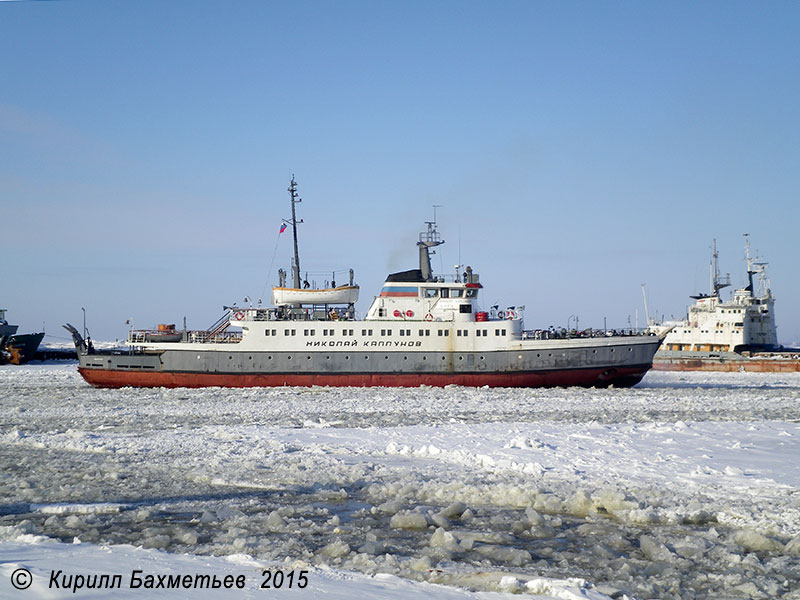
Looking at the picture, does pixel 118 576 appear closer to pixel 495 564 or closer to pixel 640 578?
pixel 495 564

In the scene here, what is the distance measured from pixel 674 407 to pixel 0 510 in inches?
815

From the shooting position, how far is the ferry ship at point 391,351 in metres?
30.2

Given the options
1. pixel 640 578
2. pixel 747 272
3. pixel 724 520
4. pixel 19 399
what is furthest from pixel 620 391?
pixel 747 272

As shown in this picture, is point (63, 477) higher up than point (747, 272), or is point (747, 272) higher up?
point (747, 272)

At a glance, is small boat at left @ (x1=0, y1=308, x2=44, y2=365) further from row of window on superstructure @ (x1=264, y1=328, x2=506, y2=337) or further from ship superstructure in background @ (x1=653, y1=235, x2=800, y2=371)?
ship superstructure in background @ (x1=653, y1=235, x2=800, y2=371)

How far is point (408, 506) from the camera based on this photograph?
31.6 feet

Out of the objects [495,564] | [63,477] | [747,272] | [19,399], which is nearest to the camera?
[495,564]

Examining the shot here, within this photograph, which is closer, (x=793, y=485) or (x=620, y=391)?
(x=793, y=485)

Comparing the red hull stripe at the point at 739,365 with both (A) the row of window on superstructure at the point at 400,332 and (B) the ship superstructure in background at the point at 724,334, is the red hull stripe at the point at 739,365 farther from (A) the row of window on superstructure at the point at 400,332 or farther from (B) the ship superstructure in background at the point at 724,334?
(A) the row of window on superstructure at the point at 400,332

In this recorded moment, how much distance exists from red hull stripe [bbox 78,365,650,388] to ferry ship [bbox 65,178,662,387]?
48mm

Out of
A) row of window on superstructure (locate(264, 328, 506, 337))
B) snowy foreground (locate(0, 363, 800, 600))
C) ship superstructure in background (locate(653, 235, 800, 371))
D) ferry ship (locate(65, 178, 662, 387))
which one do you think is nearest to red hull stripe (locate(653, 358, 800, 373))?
ship superstructure in background (locate(653, 235, 800, 371))

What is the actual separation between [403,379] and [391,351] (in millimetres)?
1450

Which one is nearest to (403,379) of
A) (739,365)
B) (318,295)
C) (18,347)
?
(318,295)

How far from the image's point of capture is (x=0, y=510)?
30.2ft
